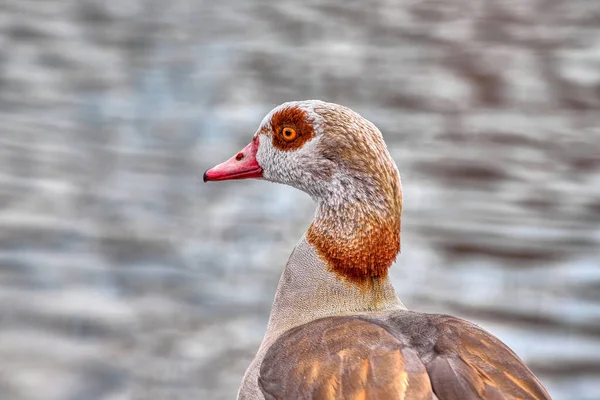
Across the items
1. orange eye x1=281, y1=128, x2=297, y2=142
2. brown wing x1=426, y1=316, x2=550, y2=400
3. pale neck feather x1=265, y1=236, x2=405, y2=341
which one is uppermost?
orange eye x1=281, y1=128, x2=297, y2=142

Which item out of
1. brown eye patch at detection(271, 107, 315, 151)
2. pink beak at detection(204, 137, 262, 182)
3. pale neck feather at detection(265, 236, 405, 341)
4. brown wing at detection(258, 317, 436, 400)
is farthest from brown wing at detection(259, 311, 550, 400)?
pink beak at detection(204, 137, 262, 182)

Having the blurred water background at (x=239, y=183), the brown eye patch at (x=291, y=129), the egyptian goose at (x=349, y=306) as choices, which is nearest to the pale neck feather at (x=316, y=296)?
the egyptian goose at (x=349, y=306)

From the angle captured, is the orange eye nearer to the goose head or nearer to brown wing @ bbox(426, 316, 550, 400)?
the goose head

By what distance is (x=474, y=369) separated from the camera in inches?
109

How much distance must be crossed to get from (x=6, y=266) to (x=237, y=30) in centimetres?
479

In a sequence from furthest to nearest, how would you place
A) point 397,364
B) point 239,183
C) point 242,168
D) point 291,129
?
point 239,183 → point 242,168 → point 291,129 → point 397,364

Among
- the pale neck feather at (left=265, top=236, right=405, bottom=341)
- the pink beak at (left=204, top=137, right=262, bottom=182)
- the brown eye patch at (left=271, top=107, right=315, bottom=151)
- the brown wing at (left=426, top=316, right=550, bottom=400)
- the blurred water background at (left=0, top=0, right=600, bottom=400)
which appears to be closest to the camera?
the brown wing at (left=426, top=316, right=550, bottom=400)

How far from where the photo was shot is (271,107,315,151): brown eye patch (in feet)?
11.3

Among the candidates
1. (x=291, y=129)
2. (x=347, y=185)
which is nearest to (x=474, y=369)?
(x=347, y=185)

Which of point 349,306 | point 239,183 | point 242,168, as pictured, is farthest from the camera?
point 239,183

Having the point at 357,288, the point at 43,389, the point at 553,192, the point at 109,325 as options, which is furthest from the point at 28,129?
the point at 357,288

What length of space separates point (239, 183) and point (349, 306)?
144 inches

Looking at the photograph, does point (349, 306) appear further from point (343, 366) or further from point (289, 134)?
point (289, 134)

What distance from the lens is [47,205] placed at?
20.8 feet
